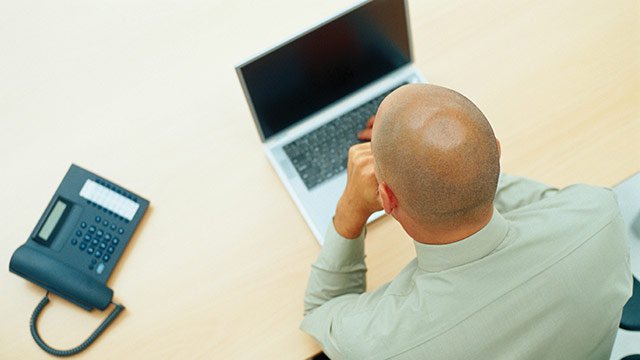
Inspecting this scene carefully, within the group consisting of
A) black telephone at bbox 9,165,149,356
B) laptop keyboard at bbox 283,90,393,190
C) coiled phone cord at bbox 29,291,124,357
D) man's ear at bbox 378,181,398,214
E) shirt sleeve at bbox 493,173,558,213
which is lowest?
coiled phone cord at bbox 29,291,124,357

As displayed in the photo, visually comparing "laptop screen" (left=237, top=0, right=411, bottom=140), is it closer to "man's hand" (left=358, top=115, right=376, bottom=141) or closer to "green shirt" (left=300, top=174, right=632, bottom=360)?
"man's hand" (left=358, top=115, right=376, bottom=141)

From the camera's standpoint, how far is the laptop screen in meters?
1.22

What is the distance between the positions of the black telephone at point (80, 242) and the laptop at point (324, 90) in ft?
1.04

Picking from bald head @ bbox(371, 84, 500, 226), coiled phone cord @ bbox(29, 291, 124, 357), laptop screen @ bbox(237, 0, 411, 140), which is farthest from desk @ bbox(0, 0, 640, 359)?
bald head @ bbox(371, 84, 500, 226)

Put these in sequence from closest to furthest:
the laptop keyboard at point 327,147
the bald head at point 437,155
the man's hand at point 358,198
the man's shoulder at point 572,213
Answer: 1. the bald head at point 437,155
2. the man's shoulder at point 572,213
3. the man's hand at point 358,198
4. the laptop keyboard at point 327,147

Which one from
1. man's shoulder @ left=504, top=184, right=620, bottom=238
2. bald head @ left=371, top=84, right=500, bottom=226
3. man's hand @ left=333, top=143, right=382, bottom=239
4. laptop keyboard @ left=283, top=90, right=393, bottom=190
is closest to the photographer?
bald head @ left=371, top=84, right=500, bottom=226

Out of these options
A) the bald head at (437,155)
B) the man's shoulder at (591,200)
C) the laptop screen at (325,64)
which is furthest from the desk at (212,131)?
the bald head at (437,155)

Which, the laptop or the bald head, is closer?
the bald head

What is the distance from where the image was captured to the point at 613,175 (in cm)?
129

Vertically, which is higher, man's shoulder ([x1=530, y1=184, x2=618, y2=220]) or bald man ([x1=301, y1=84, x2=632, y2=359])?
man's shoulder ([x1=530, y1=184, x2=618, y2=220])

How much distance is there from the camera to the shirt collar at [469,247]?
927 millimetres

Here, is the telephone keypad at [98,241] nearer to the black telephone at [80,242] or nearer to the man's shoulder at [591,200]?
the black telephone at [80,242]

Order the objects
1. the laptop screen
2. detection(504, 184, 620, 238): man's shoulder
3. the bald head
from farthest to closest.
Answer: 1. the laptop screen
2. detection(504, 184, 620, 238): man's shoulder
3. the bald head

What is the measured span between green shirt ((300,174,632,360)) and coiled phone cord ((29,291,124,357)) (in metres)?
0.48
